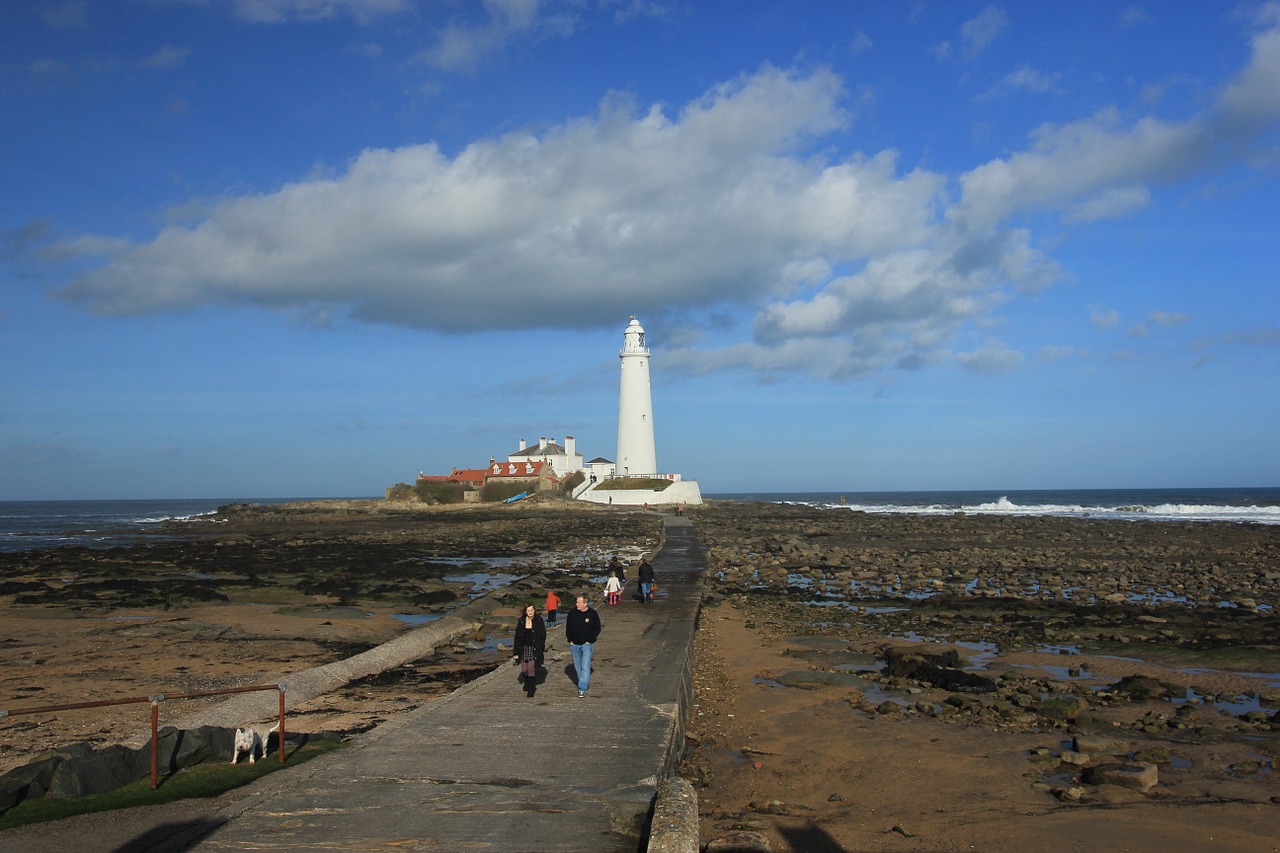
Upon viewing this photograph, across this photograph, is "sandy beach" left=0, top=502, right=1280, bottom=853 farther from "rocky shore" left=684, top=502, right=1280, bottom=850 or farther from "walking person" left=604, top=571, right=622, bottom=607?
"walking person" left=604, top=571, right=622, bottom=607

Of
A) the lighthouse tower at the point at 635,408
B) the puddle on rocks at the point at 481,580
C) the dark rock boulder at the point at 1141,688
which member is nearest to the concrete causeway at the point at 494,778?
the dark rock boulder at the point at 1141,688

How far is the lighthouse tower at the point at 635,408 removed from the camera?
210ft

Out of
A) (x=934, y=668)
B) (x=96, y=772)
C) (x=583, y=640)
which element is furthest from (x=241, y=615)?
(x=934, y=668)

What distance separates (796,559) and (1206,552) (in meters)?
15.9

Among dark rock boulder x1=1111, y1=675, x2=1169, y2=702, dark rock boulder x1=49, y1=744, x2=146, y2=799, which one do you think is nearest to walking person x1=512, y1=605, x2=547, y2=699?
dark rock boulder x1=49, y1=744, x2=146, y2=799

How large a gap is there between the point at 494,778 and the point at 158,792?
2.43m

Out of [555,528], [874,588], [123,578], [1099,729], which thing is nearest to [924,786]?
[1099,729]

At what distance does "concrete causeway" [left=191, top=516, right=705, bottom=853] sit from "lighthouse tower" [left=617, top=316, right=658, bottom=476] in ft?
177

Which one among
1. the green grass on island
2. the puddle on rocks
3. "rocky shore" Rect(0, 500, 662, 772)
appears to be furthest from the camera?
the puddle on rocks

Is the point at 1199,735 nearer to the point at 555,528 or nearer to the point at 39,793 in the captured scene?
the point at 39,793

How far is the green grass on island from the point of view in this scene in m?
6.13

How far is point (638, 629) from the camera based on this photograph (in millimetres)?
14109

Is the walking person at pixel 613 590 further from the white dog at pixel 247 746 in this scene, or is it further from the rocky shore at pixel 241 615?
the white dog at pixel 247 746

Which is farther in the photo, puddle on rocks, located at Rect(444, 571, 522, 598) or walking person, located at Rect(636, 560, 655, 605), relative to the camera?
puddle on rocks, located at Rect(444, 571, 522, 598)
